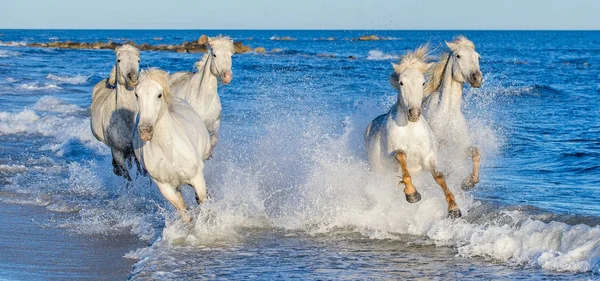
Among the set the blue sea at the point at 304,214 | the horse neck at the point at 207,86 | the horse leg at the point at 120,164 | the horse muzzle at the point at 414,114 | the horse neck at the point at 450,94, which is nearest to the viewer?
the blue sea at the point at 304,214

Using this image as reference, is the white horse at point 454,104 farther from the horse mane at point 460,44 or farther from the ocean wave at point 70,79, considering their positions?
the ocean wave at point 70,79

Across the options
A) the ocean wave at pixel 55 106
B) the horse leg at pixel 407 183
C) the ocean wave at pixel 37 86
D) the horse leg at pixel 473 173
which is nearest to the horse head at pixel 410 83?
the horse leg at pixel 407 183

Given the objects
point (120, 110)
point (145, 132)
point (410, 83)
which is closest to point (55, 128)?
point (120, 110)

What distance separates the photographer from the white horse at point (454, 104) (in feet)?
27.6

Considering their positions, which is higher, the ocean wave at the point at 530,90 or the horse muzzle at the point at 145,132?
the ocean wave at the point at 530,90

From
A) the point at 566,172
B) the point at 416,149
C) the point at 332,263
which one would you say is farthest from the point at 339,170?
the point at 566,172

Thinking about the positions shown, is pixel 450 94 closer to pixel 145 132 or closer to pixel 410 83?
pixel 410 83

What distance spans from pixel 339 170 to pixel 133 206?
2465mm

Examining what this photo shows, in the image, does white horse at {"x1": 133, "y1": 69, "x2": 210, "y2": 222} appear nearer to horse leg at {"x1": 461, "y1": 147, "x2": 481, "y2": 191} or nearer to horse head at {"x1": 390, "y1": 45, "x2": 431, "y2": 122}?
horse head at {"x1": 390, "y1": 45, "x2": 431, "y2": 122}

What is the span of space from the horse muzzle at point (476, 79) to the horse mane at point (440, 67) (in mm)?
469

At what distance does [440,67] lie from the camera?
8.80 meters

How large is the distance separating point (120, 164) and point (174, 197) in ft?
7.07

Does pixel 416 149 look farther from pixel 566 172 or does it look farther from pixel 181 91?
pixel 566 172

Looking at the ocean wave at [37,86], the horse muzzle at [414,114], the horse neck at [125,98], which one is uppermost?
the ocean wave at [37,86]
